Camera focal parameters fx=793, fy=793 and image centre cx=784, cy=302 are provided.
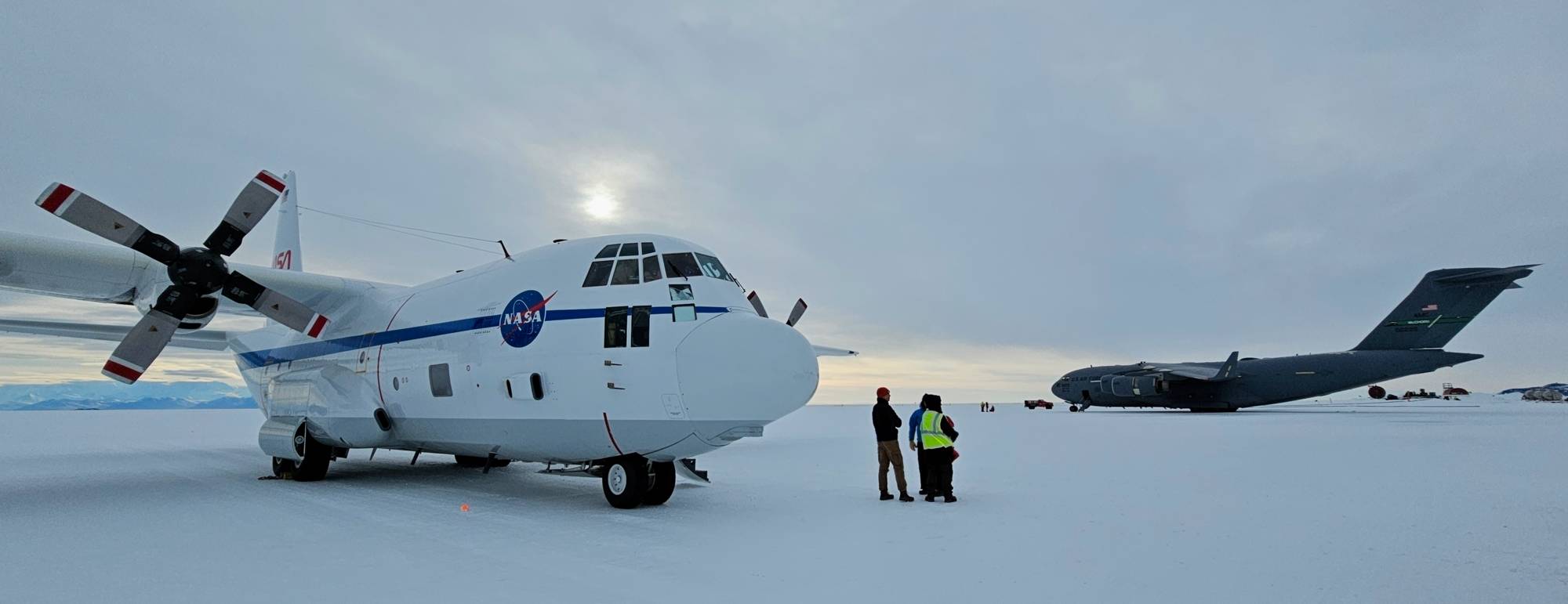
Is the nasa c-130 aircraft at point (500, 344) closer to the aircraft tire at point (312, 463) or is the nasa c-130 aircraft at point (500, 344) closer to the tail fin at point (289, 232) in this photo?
the aircraft tire at point (312, 463)

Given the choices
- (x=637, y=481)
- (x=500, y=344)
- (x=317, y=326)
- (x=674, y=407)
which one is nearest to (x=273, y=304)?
(x=317, y=326)

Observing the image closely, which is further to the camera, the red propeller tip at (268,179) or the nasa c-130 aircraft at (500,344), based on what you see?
the red propeller tip at (268,179)

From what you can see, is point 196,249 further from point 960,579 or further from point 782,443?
point 782,443

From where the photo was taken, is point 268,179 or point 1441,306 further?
point 1441,306

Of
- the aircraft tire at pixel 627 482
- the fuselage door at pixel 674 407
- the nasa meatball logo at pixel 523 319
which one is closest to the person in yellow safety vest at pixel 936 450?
the fuselage door at pixel 674 407

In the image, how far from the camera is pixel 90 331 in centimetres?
1452

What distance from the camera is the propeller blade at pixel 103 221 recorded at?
Answer: 955 centimetres

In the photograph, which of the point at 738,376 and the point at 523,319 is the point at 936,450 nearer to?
the point at 738,376

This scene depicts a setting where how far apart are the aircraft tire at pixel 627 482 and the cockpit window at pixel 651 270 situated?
2069 mm

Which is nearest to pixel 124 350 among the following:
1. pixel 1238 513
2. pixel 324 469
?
pixel 324 469

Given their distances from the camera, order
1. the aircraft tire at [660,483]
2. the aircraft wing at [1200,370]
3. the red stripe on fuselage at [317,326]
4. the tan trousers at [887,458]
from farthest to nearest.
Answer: the aircraft wing at [1200,370] → the red stripe on fuselage at [317,326] → the tan trousers at [887,458] → the aircraft tire at [660,483]

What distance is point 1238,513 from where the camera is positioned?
28.7ft

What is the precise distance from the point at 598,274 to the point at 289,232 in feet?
40.3

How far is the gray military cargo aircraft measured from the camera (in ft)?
101
